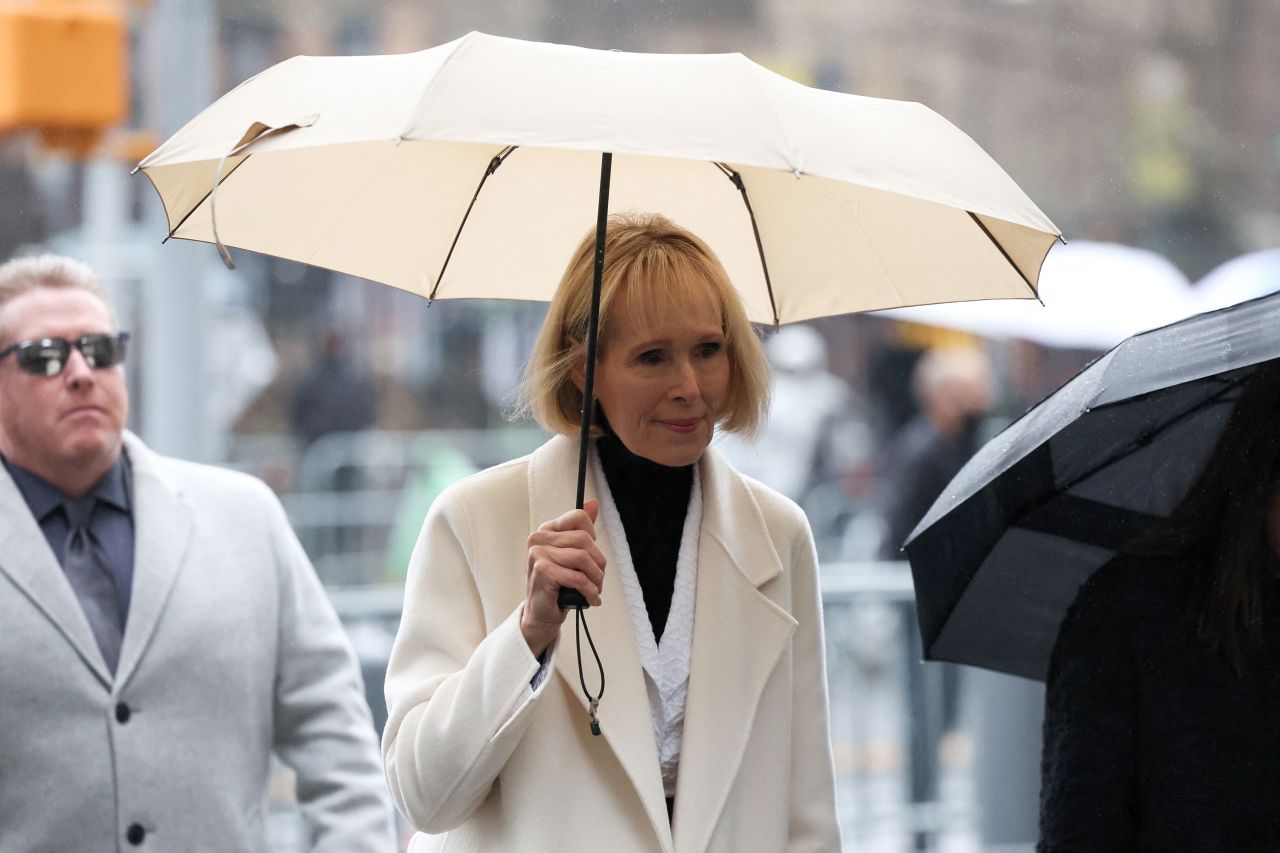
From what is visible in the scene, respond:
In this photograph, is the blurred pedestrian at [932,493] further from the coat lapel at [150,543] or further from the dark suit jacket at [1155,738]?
the dark suit jacket at [1155,738]

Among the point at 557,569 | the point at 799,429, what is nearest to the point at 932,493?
the point at 799,429

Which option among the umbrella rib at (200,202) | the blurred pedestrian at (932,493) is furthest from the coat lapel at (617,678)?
the blurred pedestrian at (932,493)

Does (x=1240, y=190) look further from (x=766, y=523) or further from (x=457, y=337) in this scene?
(x=766, y=523)

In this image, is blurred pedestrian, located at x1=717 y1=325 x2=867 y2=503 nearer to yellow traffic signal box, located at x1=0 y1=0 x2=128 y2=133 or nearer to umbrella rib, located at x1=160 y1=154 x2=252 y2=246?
yellow traffic signal box, located at x1=0 y1=0 x2=128 y2=133

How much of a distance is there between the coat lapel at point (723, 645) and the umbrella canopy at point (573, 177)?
1.50 ft

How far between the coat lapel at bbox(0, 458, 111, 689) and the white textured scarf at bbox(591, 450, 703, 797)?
44.8 inches

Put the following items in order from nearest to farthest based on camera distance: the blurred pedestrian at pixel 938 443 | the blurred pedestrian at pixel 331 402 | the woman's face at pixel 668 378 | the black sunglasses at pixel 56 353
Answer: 1. the woman's face at pixel 668 378
2. the black sunglasses at pixel 56 353
3. the blurred pedestrian at pixel 938 443
4. the blurred pedestrian at pixel 331 402

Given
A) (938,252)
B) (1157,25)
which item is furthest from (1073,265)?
(1157,25)

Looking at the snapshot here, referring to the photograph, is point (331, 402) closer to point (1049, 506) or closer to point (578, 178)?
point (578, 178)

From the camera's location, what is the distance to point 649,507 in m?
3.19

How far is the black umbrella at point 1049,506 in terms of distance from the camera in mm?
3174

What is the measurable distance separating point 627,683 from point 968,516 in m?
0.71

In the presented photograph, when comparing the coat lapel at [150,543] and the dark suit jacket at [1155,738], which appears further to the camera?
the coat lapel at [150,543]

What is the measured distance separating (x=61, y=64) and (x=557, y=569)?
4606 mm
